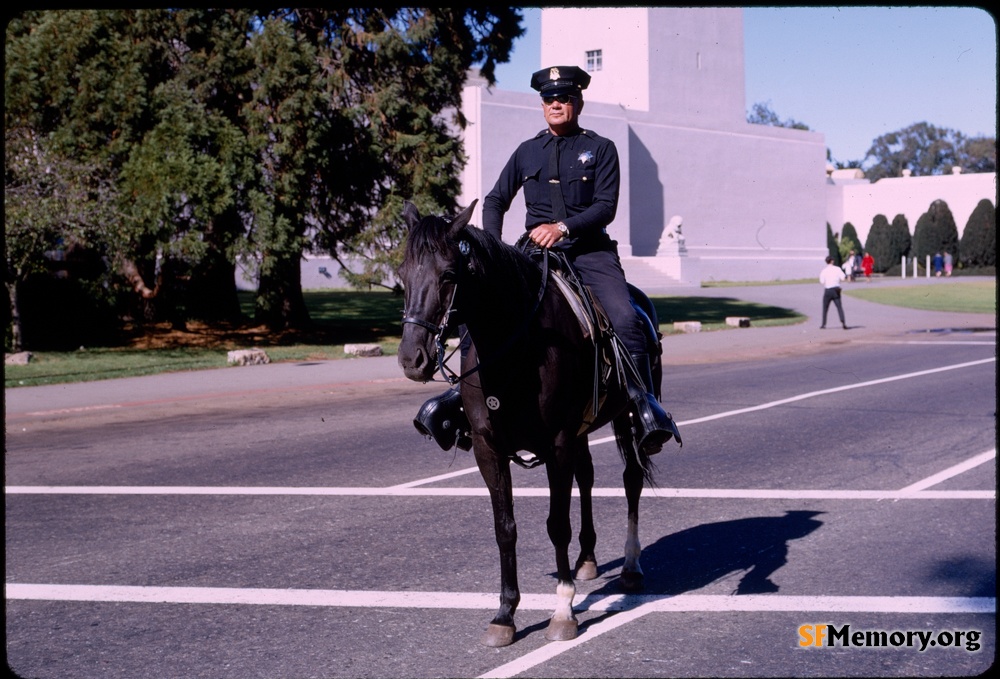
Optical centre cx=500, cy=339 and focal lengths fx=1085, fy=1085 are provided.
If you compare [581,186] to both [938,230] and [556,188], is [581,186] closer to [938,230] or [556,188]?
[556,188]

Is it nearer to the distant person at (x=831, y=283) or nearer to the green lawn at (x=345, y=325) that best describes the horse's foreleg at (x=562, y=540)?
the green lawn at (x=345, y=325)

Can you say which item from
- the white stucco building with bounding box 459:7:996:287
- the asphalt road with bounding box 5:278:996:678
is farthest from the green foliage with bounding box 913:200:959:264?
the asphalt road with bounding box 5:278:996:678

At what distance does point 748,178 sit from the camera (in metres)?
64.8

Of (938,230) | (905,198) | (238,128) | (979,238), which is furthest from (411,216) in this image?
(905,198)

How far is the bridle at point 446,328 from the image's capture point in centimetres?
470

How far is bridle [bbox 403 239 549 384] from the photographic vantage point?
470 centimetres

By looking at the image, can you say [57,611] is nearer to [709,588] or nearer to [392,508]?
[392,508]

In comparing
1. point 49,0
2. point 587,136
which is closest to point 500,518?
point 587,136

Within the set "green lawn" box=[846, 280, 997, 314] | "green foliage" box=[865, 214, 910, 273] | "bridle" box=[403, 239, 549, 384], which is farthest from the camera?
→ "green foliage" box=[865, 214, 910, 273]

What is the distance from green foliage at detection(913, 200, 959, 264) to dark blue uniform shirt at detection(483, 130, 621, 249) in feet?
224

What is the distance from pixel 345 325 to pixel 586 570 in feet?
81.1

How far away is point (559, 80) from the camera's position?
20.2 ft

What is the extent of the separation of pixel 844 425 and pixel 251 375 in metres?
10.6

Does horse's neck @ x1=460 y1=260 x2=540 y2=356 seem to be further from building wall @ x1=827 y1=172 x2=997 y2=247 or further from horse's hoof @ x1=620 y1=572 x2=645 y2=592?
building wall @ x1=827 y1=172 x2=997 y2=247
